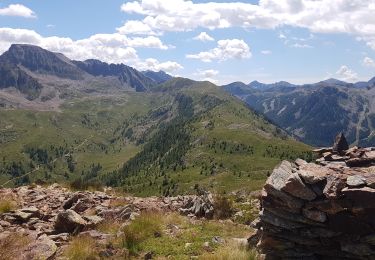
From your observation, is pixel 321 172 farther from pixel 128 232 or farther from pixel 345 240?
pixel 128 232

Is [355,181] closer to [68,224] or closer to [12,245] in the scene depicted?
[12,245]

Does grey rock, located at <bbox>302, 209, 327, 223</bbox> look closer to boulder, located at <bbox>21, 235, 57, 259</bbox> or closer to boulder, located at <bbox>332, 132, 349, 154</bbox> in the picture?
boulder, located at <bbox>332, 132, 349, 154</bbox>

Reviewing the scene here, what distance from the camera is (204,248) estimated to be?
693 inches

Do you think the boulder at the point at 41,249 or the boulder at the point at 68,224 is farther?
the boulder at the point at 68,224

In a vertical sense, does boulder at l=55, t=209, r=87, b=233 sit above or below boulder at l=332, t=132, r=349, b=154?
below

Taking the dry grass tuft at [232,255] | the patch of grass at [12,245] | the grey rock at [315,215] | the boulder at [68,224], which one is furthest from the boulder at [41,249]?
the grey rock at [315,215]

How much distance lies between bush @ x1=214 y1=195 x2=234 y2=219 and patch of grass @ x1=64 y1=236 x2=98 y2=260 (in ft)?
36.3

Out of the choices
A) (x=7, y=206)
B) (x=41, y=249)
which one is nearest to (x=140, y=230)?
(x=41, y=249)

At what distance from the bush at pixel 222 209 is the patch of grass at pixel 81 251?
1107cm

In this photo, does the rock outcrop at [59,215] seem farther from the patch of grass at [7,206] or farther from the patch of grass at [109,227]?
the patch of grass at [7,206]

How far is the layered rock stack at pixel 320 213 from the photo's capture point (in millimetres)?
14938

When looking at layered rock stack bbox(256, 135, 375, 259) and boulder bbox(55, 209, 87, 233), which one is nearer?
layered rock stack bbox(256, 135, 375, 259)

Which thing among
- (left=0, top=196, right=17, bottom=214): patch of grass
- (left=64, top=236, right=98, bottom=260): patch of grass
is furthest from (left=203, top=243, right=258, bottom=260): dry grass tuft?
(left=0, top=196, right=17, bottom=214): patch of grass

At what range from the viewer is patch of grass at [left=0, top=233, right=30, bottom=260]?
14775 millimetres
